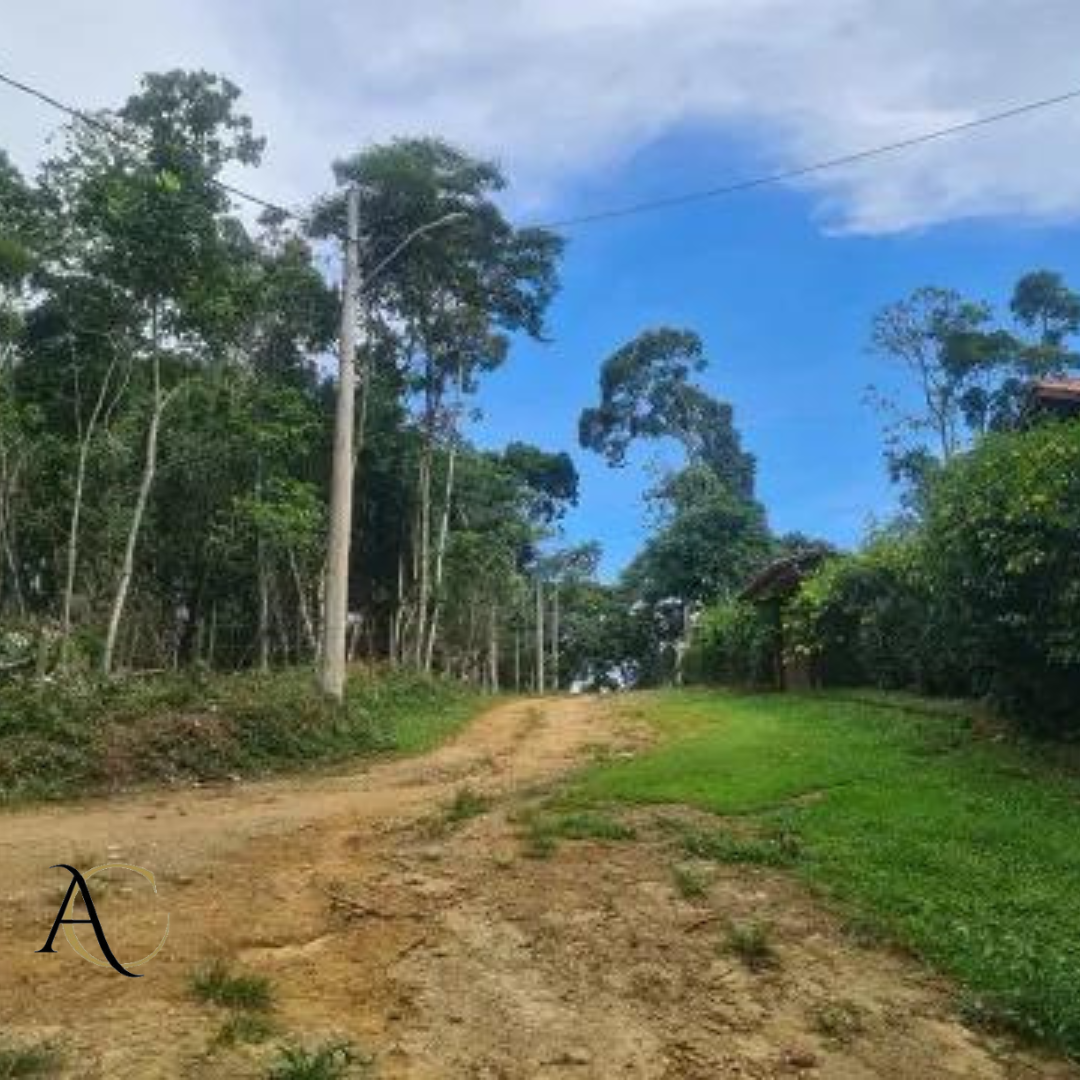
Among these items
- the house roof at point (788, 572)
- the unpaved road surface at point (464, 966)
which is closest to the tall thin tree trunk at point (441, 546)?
the house roof at point (788, 572)

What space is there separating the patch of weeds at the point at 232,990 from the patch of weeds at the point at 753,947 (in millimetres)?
2385

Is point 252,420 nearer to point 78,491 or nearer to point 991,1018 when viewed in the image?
point 78,491

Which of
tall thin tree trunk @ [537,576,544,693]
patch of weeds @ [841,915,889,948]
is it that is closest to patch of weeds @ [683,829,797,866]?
patch of weeds @ [841,915,889,948]

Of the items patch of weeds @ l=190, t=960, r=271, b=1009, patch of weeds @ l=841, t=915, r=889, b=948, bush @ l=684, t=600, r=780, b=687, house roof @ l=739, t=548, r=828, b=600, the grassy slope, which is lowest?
patch of weeds @ l=190, t=960, r=271, b=1009

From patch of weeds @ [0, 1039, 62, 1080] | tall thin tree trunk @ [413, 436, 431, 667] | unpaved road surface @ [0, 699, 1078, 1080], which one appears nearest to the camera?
patch of weeds @ [0, 1039, 62, 1080]

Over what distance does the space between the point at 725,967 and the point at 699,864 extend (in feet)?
6.61

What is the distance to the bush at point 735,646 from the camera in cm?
2798

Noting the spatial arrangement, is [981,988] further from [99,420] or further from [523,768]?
[99,420]

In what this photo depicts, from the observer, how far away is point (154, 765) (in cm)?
1352

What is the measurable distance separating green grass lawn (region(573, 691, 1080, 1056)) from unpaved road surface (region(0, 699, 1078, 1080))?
0.34 metres

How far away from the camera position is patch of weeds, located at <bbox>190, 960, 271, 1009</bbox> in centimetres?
590

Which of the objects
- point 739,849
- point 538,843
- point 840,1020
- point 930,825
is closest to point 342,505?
point 538,843

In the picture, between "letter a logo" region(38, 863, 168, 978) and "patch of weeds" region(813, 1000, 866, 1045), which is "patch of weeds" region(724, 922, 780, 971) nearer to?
"patch of weeds" region(813, 1000, 866, 1045)

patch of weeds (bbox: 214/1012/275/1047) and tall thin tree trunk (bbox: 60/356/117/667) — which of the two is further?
tall thin tree trunk (bbox: 60/356/117/667)
